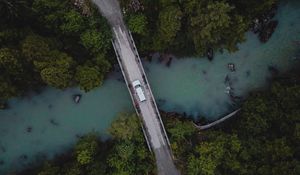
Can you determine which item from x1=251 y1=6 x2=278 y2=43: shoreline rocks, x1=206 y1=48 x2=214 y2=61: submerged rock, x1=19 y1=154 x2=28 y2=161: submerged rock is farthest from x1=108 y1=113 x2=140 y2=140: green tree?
x1=251 y1=6 x2=278 y2=43: shoreline rocks

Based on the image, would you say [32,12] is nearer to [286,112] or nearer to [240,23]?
[240,23]

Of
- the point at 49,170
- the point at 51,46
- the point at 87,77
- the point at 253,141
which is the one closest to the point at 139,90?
the point at 87,77

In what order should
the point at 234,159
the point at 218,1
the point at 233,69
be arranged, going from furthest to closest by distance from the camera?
the point at 233,69 < the point at 234,159 < the point at 218,1

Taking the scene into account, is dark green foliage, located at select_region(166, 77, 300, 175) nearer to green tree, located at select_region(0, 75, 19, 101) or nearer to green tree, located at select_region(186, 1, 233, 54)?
green tree, located at select_region(186, 1, 233, 54)

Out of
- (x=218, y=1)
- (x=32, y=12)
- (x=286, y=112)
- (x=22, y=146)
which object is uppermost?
(x=32, y=12)

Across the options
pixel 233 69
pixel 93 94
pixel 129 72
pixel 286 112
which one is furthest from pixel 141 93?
pixel 286 112

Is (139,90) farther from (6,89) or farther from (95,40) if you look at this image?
(6,89)
